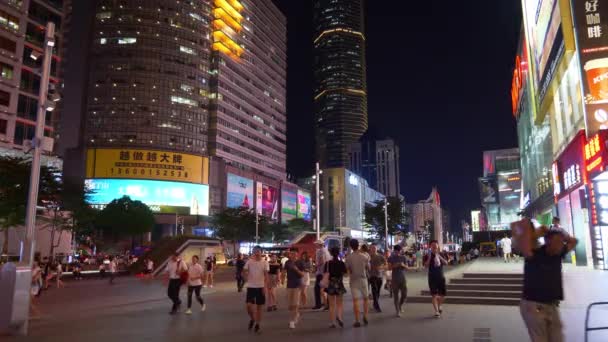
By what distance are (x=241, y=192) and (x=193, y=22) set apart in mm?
36230

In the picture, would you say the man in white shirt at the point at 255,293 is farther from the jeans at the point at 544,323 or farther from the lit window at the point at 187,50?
the lit window at the point at 187,50

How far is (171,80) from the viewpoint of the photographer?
8681 centimetres

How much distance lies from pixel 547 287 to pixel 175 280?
34.2 ft

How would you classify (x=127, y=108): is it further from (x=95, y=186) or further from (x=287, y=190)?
(x=287, y=190)

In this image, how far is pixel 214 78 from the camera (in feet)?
318

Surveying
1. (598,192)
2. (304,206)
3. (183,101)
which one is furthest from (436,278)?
(304,206)

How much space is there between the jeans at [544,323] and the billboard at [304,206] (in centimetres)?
11547

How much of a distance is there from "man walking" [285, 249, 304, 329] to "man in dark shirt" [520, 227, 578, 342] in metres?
5.83

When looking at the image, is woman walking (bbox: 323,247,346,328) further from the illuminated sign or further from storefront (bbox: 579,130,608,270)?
the illuminated sign

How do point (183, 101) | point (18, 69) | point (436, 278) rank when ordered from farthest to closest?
point (183, 101), point (18, 69), point (436, 278)

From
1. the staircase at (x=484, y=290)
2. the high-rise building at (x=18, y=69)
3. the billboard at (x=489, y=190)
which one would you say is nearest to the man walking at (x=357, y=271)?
the staircase at (x=484, y=290)

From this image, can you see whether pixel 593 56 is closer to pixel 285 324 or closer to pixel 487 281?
pixel 487 281

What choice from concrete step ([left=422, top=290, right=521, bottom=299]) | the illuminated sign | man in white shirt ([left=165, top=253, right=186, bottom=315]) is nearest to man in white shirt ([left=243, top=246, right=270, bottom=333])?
man in white shirt ([left=165, top=253, right=186, bottom=315])

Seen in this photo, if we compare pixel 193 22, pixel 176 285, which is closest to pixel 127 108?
pixel 193 22
